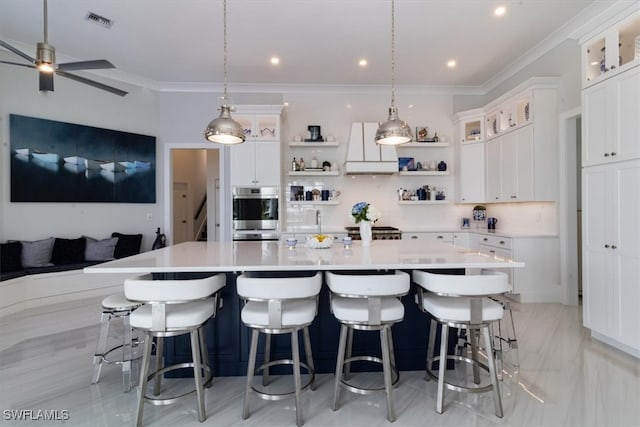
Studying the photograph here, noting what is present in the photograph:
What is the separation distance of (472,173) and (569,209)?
1509 millimetres

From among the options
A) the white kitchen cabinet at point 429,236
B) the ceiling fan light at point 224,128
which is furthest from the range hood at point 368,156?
the ceiling fan light at point 224,128

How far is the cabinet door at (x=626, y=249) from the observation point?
2.54 metres

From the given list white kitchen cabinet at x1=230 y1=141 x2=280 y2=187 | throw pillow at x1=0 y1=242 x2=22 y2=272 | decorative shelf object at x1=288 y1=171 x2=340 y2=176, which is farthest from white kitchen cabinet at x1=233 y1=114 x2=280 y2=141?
throw pillow at x1=0 y1=242 x2=22 y2=272

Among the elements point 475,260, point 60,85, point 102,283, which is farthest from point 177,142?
point 475,260

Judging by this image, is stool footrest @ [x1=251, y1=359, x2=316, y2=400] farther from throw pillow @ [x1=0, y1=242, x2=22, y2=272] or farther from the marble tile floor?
throw pillow @ [x1=0, y1=242, x2=22, y2=272]

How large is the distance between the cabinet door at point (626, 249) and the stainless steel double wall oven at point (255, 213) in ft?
12.7

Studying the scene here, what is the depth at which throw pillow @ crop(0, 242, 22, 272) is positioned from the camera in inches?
151

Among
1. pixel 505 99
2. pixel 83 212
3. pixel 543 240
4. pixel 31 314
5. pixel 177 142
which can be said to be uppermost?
pixel 505 99

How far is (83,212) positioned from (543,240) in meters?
6.47

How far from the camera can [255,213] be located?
4.89 metres

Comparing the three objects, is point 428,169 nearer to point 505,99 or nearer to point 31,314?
point 505,99

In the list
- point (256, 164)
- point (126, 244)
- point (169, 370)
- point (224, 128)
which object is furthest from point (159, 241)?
point (169, 370)

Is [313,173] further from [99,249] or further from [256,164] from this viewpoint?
[99,249]

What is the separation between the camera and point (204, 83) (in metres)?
5.36
